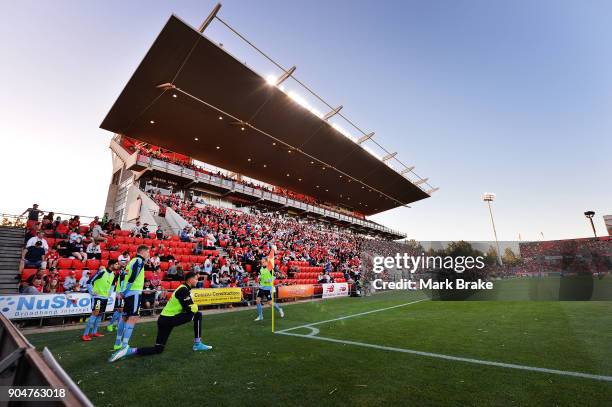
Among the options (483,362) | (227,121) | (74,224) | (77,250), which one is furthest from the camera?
(227,121)

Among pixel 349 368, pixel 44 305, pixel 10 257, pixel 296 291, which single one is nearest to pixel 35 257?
pixel 44 305

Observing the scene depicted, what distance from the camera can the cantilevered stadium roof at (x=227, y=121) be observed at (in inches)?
897

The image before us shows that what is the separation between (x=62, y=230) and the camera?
13922 millimetres

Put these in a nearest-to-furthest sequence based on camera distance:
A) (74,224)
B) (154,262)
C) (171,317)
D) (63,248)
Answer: (171,317)
(63,248)
(154,262)
(74,224)

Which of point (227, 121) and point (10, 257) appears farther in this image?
point (227, 121)

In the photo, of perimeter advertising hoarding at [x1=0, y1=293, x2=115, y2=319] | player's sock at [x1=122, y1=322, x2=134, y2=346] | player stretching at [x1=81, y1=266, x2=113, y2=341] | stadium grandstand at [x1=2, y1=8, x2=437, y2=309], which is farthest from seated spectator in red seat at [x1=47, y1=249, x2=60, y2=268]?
player's sock at [x1=122, y1=322, x2=134, y2=346]

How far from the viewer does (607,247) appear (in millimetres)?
42156

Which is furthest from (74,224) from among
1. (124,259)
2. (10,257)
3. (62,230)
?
(124,259)

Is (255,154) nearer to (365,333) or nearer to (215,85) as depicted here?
(215,85)

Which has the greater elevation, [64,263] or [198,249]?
[198,249]

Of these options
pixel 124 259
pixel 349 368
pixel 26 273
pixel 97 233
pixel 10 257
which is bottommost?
pixel 349 368

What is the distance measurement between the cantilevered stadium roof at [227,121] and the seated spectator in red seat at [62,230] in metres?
13.7

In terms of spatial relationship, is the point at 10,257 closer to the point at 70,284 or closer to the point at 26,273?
the point at 26,273

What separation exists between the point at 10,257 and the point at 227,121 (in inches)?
817
